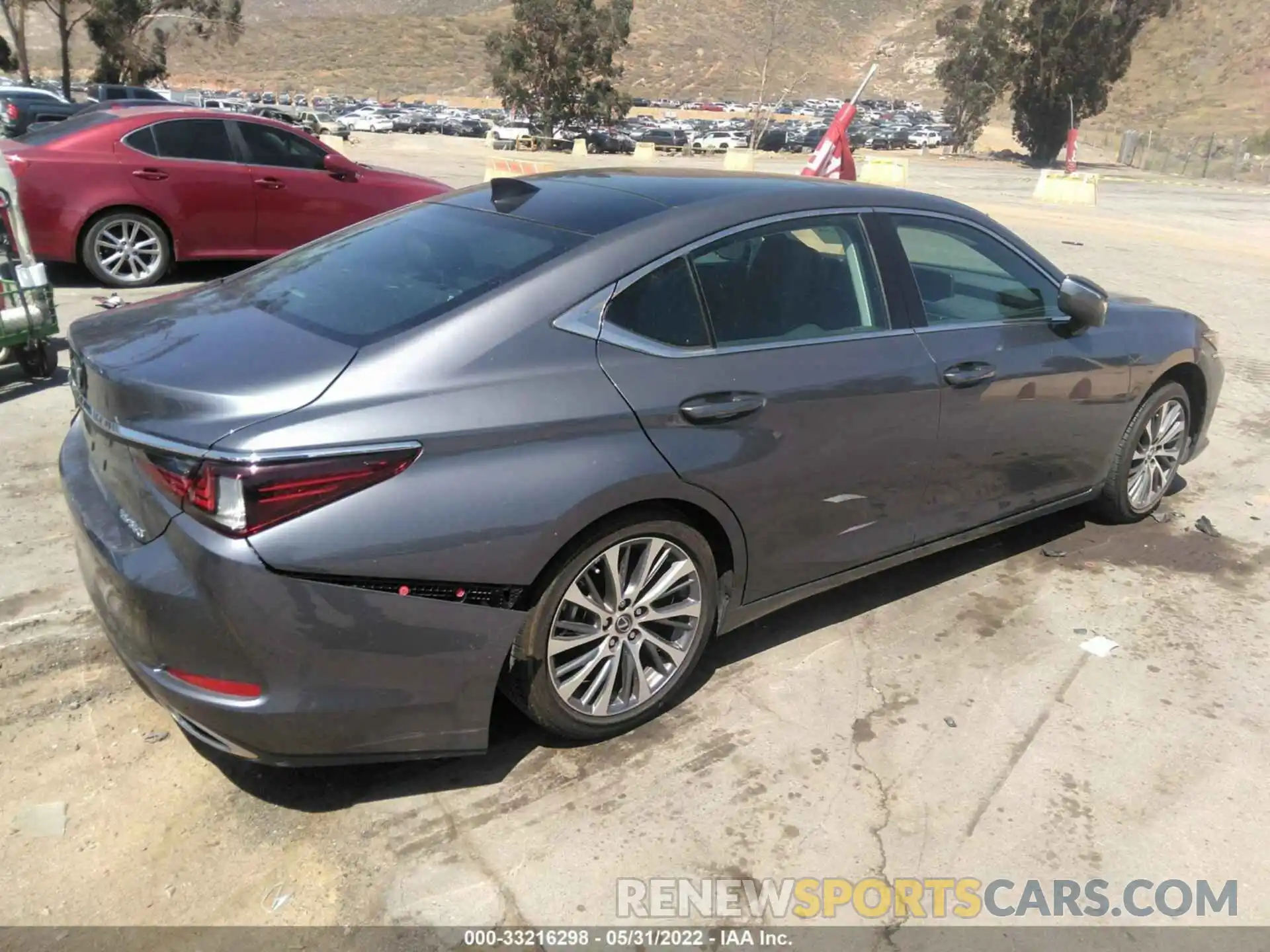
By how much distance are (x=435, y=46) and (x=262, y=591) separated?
121 metres

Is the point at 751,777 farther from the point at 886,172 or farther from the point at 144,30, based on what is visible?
the point at 144,30

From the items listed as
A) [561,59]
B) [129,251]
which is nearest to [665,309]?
[129,251]

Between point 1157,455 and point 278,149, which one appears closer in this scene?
point 1157,455

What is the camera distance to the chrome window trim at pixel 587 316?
2965 mm

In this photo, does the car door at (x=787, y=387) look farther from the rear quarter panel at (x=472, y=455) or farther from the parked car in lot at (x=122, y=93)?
the parked car in lot at (x=122, y=93)

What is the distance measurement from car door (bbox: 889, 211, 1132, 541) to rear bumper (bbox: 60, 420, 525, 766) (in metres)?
2.04

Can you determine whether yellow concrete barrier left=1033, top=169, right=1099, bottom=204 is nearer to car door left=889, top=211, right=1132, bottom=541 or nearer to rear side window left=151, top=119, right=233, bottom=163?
rear side window left=151, top=119, right=233, bottom=163

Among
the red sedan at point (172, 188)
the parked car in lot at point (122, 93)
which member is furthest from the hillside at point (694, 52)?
the red sedan at point (172, 188)

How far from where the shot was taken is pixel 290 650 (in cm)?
251

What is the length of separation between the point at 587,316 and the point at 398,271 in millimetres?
715

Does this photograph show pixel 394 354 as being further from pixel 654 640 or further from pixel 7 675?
pixel 7 675

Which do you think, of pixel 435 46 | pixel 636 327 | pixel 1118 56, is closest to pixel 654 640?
pixel 636 327

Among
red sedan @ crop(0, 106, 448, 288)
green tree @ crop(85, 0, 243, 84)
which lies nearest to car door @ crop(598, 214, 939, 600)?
A: red sedan @ crop(0, 106, 448, 288)

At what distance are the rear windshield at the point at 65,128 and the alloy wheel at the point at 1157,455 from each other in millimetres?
8210
